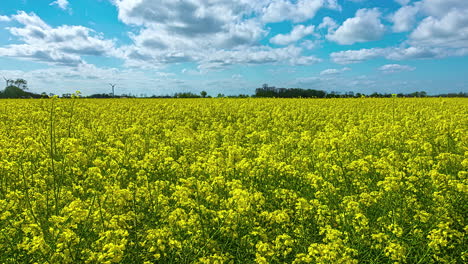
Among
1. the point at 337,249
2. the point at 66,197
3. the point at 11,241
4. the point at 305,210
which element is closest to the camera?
the point at 337,249

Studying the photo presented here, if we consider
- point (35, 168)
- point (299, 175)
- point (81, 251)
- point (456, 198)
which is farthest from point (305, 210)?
point (35, 168)

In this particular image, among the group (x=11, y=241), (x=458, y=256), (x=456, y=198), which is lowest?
(x=458, y=256)

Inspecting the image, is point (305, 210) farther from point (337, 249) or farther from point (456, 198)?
point (456, 198)

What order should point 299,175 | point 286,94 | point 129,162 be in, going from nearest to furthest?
point 299,175 → point 129,162 → point 286,94

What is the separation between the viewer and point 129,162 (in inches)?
267

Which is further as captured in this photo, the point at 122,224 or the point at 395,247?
the point at 122,224

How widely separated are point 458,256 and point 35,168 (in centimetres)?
774

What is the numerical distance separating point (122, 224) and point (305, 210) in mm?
2477

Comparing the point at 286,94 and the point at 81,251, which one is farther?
the point at 286,94

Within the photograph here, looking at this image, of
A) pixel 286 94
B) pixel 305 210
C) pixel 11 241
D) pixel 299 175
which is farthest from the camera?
pixel 286 94

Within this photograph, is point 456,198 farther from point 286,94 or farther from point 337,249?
point 286,94

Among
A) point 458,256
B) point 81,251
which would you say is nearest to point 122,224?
point 81,251

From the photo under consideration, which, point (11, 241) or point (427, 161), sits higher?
point (427, 161)

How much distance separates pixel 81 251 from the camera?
3.77 metres
